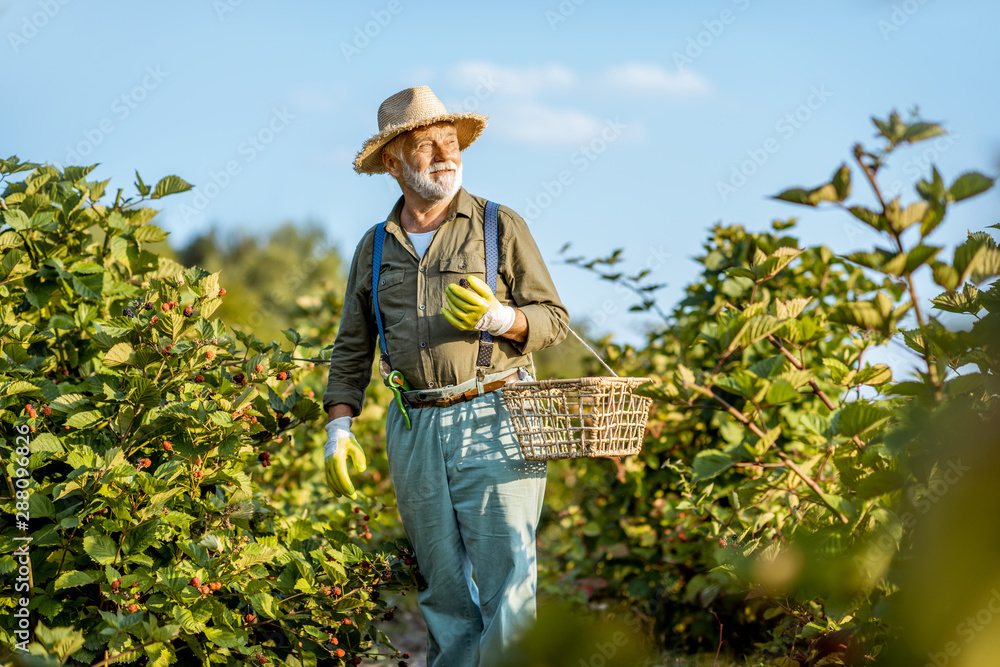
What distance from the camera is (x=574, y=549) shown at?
350 centimetres

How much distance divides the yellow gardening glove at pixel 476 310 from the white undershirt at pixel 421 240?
31 cm

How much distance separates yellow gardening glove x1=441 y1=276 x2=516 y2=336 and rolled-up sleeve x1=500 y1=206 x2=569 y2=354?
0.15 metres

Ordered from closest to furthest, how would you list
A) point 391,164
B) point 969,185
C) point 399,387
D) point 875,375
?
point 969,185
point 875,375
point 399,387
point 391,164

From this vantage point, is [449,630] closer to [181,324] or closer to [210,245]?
[181,324]

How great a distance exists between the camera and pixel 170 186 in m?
2.51

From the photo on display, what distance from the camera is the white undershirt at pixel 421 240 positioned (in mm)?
2415

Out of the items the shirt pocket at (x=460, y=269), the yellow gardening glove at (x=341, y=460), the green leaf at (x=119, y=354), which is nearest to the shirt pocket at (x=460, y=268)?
the shirt pocket at (x=460, y=269)

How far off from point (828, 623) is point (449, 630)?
107 cm

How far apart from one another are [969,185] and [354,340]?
6.25ft

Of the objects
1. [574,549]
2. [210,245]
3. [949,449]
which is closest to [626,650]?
[949,449]

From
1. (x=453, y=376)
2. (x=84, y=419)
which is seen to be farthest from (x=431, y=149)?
(x=84, y=419)

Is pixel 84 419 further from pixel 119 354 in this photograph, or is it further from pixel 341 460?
pixel 341 460

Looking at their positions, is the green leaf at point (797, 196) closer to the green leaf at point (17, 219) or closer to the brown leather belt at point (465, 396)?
the brown leather belt at point (465, 396)

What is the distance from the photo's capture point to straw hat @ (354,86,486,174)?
242cm
